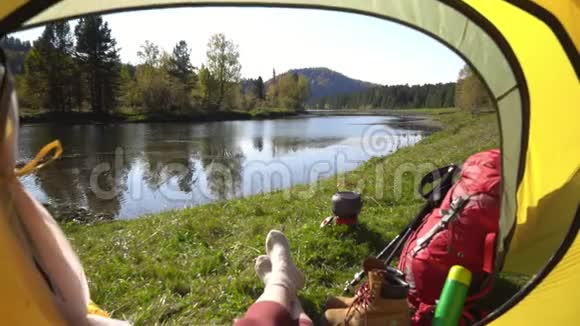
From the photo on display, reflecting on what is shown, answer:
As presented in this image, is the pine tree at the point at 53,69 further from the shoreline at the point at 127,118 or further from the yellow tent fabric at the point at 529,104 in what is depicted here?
the yellow tent fabric at the point at 529,104

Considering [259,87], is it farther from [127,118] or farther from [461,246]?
[461,246]

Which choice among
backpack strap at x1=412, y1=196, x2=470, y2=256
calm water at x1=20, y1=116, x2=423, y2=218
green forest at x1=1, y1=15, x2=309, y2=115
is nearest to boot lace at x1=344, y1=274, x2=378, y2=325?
backpack strap at x1=412, y1=196, x2=470, y2=256

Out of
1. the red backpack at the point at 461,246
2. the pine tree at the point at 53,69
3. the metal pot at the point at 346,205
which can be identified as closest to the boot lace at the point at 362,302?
the red backpack at the point at 461,246

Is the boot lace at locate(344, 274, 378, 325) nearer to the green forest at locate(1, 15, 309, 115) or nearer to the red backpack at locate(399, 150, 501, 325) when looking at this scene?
the red backpack at locate(399, 150, 501, 325)

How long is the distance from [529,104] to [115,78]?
42.5 metres

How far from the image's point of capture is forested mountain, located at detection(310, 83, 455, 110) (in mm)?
79438

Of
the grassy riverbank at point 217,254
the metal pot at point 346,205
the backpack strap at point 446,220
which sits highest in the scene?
the backpack strap at point 446,220

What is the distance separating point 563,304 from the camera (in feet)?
6.36

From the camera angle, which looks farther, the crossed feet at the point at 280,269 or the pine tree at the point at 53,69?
the pine tree at the point at 53,69

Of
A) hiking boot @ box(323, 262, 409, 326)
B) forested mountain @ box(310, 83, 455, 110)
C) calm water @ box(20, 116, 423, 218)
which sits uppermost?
forested mountain @ box(310, 83, 455, 110)

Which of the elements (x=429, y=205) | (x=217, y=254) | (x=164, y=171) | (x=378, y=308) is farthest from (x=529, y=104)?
(x=164, y=171)

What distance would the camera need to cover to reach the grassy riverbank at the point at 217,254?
3.03m

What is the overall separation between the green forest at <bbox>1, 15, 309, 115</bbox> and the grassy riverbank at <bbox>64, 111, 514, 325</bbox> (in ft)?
83.8

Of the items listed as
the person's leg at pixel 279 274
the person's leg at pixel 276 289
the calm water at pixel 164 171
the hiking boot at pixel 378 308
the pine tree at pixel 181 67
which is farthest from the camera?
the pine tree at pixel 181 67
